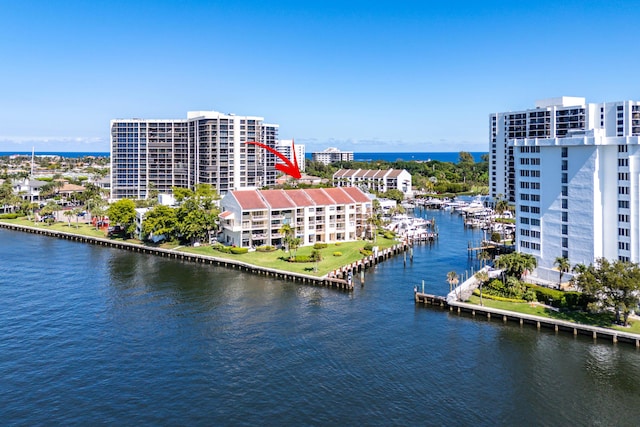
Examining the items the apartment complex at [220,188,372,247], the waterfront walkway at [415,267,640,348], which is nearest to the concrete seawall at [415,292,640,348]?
the waterfront walkway at [415,267,640,348]

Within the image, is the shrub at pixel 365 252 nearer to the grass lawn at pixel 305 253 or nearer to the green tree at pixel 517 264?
the grass lawn at pixel 305 253

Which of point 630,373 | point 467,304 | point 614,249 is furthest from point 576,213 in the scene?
point 630,373

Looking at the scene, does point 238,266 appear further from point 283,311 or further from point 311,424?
point 311,424

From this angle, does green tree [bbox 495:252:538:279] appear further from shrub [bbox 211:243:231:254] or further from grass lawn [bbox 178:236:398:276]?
shrub [bbox 211:243:231:254]

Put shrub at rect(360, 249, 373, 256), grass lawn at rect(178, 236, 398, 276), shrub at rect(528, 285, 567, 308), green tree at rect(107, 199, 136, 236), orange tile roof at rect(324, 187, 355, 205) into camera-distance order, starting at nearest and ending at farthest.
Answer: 1. shrub at rect(528, 285, 567, 308)
2. grass lawn at rect(178, 236, 398, 276)
3. shrub at rect(360, 249, 373, 256)
4. orange tile roof at rect(324, 187, 355, 205)
5. green tree at rect(107, 199, 136, 236)

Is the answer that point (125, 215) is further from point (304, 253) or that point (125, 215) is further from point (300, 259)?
point (300, 259)

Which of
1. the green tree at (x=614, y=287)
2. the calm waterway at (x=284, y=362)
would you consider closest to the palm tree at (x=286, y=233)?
the calm waterway at (x=284, y=362)
